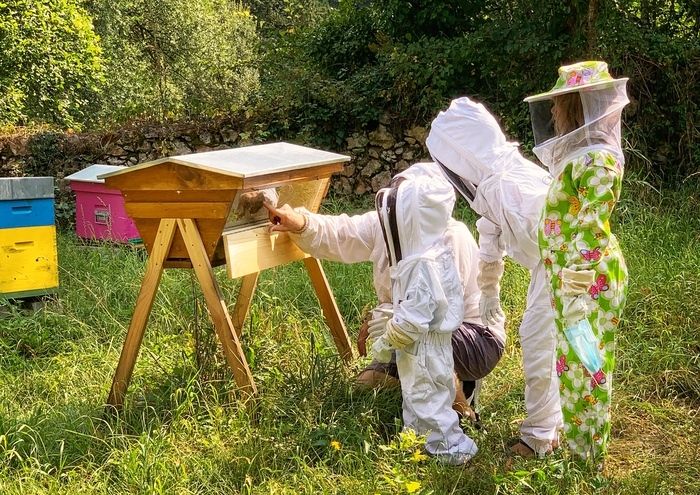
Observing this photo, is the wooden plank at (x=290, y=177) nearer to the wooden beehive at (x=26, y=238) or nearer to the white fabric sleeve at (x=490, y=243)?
the white fabric sleeve at (x=490, y=243)

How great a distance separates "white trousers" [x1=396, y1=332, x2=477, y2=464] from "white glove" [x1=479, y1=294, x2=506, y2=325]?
357 millimetres

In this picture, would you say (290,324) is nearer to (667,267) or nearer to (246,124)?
(667,267)

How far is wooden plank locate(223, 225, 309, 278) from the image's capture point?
123 inches

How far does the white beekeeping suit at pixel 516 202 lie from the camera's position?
120 inches

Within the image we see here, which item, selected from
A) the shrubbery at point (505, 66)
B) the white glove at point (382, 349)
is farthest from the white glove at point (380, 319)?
the shrubbery at point (505, 66)

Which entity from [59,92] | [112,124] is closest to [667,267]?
[112,124]

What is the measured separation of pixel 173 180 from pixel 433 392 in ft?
4.44

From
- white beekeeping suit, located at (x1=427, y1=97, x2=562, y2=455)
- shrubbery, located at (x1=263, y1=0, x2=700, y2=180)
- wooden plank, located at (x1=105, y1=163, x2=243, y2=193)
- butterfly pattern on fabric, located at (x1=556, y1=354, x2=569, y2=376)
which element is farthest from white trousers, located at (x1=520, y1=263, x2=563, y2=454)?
shrubbery, located at (x1=263, y1=0, x2=700, y2=180)

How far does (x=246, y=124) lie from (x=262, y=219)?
543 cm

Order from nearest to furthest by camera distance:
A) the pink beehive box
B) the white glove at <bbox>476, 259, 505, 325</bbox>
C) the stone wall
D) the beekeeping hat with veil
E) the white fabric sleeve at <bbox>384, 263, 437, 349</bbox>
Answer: the beekeeping hat with veil < the white fabric sleeve at <bbox>384, 263, 437, 349</bbox> < the white glove at <bbox>476, 259, 505, 325</bbox> < the pink beehive box < the stone wall

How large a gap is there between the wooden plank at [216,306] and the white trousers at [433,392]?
0.72m

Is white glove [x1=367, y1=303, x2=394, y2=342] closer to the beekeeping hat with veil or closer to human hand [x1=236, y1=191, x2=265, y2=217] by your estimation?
human hand [x1=236, y1=191, x2=265, y2=217]

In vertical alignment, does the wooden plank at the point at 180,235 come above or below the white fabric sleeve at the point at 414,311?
above

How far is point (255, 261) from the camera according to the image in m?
3.24
